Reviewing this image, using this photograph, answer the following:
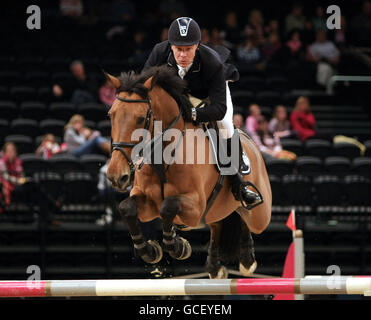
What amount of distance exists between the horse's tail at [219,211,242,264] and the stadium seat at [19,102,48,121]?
22.0 feet

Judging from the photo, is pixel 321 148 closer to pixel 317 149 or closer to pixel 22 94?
pixel 317 149

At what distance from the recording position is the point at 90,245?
441 inches

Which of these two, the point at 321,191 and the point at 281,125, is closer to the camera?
the point at 321,191

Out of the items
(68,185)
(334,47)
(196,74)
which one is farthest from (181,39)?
(334,47)

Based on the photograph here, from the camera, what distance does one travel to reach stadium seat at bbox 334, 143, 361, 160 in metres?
12.5

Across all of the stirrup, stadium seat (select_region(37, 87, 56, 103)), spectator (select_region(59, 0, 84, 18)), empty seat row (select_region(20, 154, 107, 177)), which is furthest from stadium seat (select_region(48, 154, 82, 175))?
spectator (select_region(59, 0, 84, 18))

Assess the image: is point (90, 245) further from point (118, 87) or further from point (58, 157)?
point (118, 87)

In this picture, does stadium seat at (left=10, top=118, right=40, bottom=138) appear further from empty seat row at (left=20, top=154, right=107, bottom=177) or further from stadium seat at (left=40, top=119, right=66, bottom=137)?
empty seat row at (left=20, top=154, right=107, bottom=177)

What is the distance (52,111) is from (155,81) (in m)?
7.80

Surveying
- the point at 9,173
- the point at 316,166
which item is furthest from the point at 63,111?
the point at 316,166

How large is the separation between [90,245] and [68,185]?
1036 mm

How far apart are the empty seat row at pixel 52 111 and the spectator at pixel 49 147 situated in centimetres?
147

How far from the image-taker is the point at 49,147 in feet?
38.4

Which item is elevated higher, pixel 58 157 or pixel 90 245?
pixel 58 157
